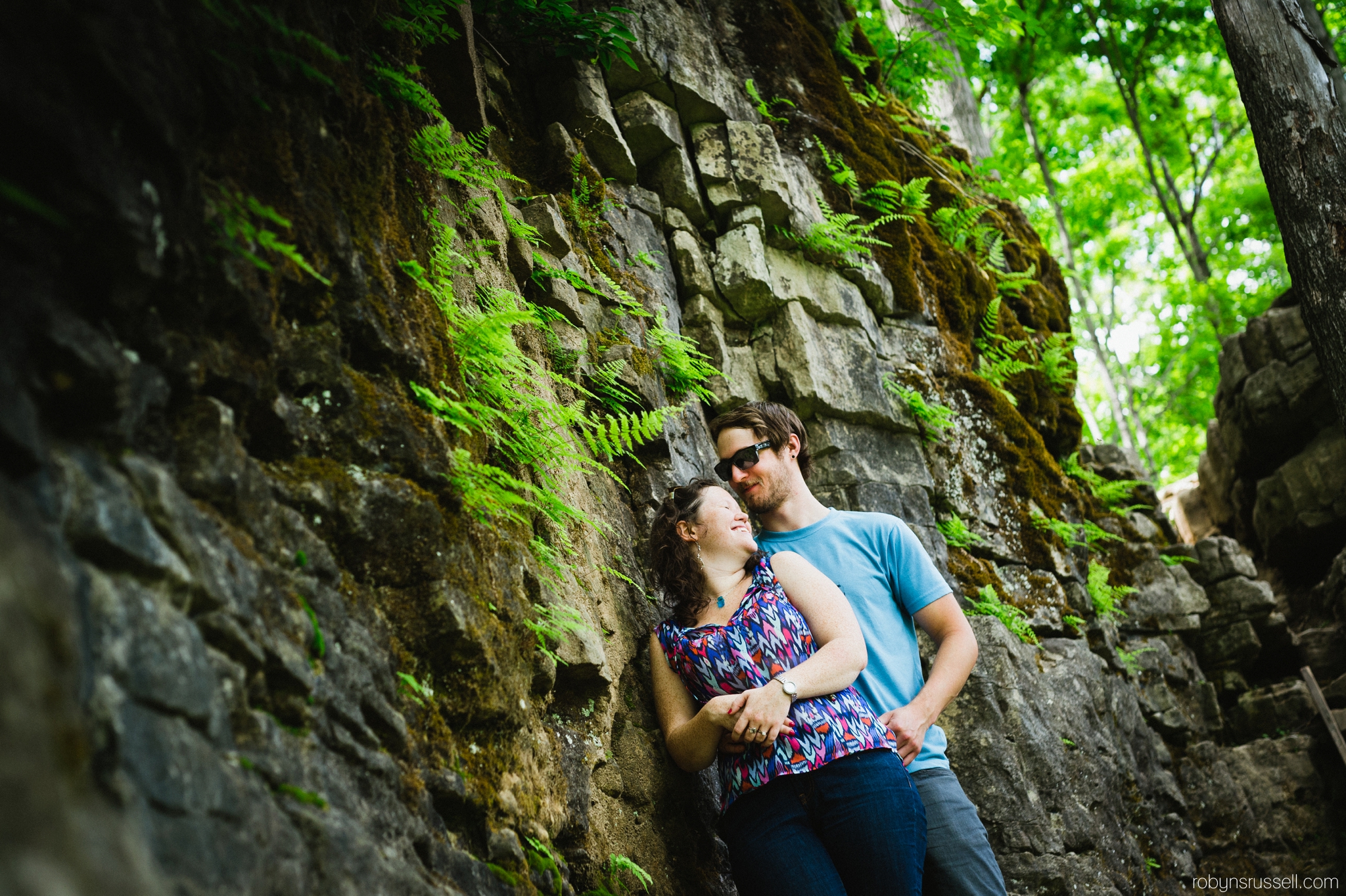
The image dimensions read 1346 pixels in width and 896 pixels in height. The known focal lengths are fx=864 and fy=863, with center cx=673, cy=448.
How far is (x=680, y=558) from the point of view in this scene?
13.3 ft

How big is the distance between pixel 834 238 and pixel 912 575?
12.6 feet

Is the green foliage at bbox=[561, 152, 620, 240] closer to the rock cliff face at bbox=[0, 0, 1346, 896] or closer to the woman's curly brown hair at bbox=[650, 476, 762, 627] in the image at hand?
the rock cliff face at bbox=[0, 0, 1346, 896]

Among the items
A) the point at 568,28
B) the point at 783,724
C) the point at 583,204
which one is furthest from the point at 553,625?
the point at 568,28

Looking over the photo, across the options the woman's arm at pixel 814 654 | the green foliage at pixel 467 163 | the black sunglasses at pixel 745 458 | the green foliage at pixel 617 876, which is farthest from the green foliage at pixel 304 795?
the black sunglasses at pixel 745 458

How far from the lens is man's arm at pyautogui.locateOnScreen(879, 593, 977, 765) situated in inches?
156

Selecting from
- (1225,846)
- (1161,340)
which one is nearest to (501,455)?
(1225,846)

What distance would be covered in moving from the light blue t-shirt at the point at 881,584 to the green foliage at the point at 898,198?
4336mm

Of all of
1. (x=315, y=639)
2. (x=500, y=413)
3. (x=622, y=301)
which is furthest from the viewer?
(x=622, y=301)

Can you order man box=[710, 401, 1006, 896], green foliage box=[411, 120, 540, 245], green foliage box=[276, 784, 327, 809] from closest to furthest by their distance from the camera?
green foliage box=[276, 784, 327, 809] < man box=[710, 401, 1006, 896] < green foliage box=[411, 120, 540, 245]

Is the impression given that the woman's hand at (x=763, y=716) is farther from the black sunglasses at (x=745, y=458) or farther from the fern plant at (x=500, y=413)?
the black sunglasses at (x=745, y=458)

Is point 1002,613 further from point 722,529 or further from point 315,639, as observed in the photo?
point 315,639

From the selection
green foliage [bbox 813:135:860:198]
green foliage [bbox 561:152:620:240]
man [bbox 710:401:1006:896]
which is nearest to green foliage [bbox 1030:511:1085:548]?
green foliage [bbox 813:135:860:198]

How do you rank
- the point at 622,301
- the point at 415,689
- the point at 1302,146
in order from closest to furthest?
the point at 415,689
the point at 622,301
the point at 1302,146

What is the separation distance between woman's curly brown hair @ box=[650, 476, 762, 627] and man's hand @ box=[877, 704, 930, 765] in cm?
94
